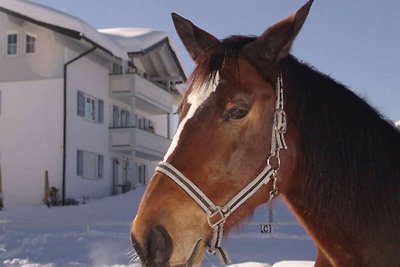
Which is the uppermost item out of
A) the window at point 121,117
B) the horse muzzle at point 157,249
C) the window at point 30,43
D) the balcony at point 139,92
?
the window at point 30,43

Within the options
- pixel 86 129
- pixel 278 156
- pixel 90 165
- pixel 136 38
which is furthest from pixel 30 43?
pixel 278 156

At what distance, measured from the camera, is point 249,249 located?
1390 centimetres

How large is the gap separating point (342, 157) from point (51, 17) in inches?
1010

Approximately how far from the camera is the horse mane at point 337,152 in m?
2.67

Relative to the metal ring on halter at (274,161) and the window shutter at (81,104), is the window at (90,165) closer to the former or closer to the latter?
the window shutter at (81,104)

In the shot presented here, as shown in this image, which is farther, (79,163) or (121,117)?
(121,117)

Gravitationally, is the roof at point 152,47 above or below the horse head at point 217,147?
above

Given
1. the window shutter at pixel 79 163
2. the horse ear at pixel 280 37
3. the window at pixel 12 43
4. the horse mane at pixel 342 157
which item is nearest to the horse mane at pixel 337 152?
the horse mane at pixel 342 157

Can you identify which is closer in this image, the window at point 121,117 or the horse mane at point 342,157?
the horse mane at point 342,157

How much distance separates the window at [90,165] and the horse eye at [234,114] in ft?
83.5

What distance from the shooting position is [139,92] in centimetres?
3136

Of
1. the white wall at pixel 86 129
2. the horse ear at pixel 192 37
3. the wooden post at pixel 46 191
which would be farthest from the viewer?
the white wall at pixel 86 129

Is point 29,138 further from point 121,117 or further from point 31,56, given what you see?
point 121,117

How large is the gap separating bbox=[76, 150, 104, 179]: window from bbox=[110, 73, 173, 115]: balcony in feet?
12.4
